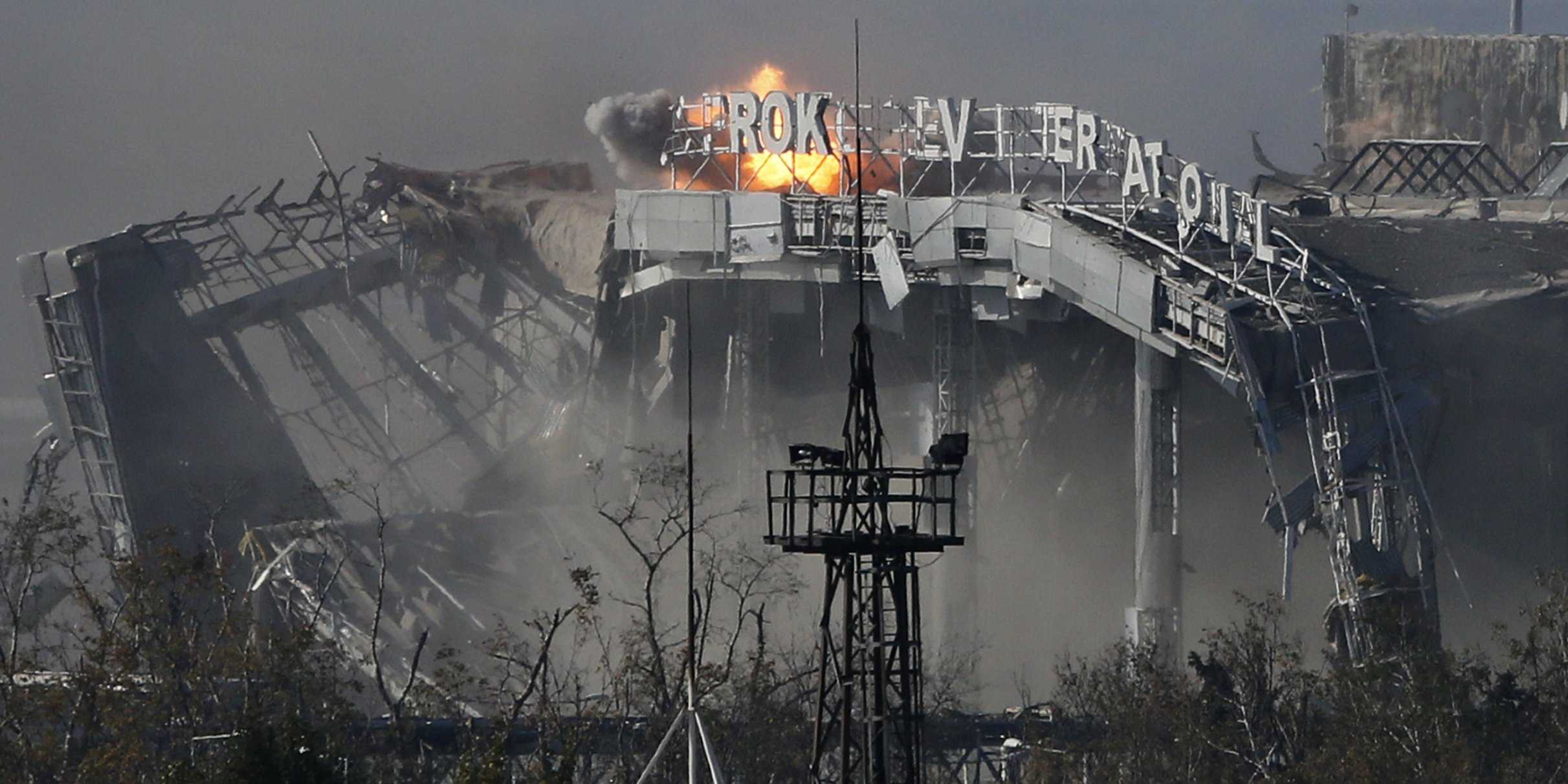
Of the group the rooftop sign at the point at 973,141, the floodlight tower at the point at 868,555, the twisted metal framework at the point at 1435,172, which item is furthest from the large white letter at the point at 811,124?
the floodlight tower at the point at 868,555

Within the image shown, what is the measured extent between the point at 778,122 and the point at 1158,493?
718 inches

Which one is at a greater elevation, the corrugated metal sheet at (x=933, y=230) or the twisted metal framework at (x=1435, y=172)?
the twisted metal framework at (x=1435, y=172)

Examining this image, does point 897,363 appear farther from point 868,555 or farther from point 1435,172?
point 868,555

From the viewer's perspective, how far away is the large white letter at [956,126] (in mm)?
99250

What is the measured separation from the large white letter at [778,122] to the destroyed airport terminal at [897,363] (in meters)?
0.13

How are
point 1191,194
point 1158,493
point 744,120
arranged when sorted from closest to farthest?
1. point 1191,194
2. point 1158,493
3. point 744,120

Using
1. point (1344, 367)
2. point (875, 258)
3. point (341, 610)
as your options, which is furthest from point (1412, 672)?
point (341, 610)

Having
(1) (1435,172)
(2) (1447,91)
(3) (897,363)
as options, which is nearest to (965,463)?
(3) (897,363)

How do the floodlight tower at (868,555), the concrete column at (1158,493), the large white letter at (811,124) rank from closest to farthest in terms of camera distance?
the floodlight tower at (868,555) → the concrete column at (1158,493) → the large white letter at (811,124)

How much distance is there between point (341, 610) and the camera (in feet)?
389

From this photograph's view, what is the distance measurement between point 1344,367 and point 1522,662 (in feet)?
59.5

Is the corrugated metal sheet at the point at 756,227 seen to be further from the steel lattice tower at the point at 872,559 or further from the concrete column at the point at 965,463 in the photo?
the steel lattice tower at the point at 872,559

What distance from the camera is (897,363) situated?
363 ft

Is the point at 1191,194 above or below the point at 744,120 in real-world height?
below
